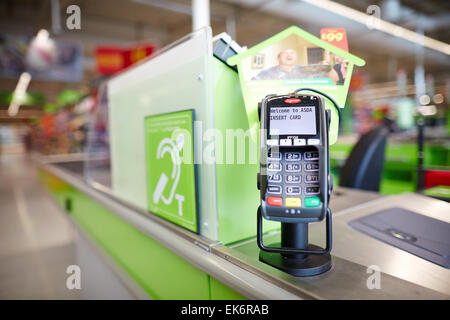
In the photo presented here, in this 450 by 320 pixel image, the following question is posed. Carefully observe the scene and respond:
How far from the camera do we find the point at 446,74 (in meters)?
15.9

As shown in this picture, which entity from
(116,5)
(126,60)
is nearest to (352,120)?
(116,5)

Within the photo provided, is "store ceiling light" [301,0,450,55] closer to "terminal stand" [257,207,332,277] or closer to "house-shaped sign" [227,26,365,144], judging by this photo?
"house-shaped sign" [227,26,365,144]

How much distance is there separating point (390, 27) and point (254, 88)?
14.5ft

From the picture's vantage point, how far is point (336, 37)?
823 millimetres

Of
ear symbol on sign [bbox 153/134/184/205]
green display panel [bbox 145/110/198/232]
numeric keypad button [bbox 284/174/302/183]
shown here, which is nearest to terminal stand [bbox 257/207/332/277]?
numeric keypad button [bbox 284/174/302/183]

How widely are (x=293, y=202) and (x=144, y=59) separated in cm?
112

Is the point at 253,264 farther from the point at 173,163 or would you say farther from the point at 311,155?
the point at 173,163

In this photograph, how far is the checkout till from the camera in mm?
674

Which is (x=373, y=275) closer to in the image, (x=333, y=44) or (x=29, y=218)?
(x=333, y=44)

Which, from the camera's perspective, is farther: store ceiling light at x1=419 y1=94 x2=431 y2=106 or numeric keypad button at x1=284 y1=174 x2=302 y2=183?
store ceiling light at x1=419 y1=94 x2=431 y2=106

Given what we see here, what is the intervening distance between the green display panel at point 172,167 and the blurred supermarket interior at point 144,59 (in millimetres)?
335

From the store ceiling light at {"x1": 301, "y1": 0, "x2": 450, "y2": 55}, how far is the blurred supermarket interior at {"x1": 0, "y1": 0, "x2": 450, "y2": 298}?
0.05ft

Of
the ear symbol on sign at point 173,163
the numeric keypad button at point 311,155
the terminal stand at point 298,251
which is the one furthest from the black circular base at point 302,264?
the ear symbol on sign at point 173,163

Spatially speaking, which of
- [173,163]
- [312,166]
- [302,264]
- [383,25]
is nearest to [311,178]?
[312,166]
